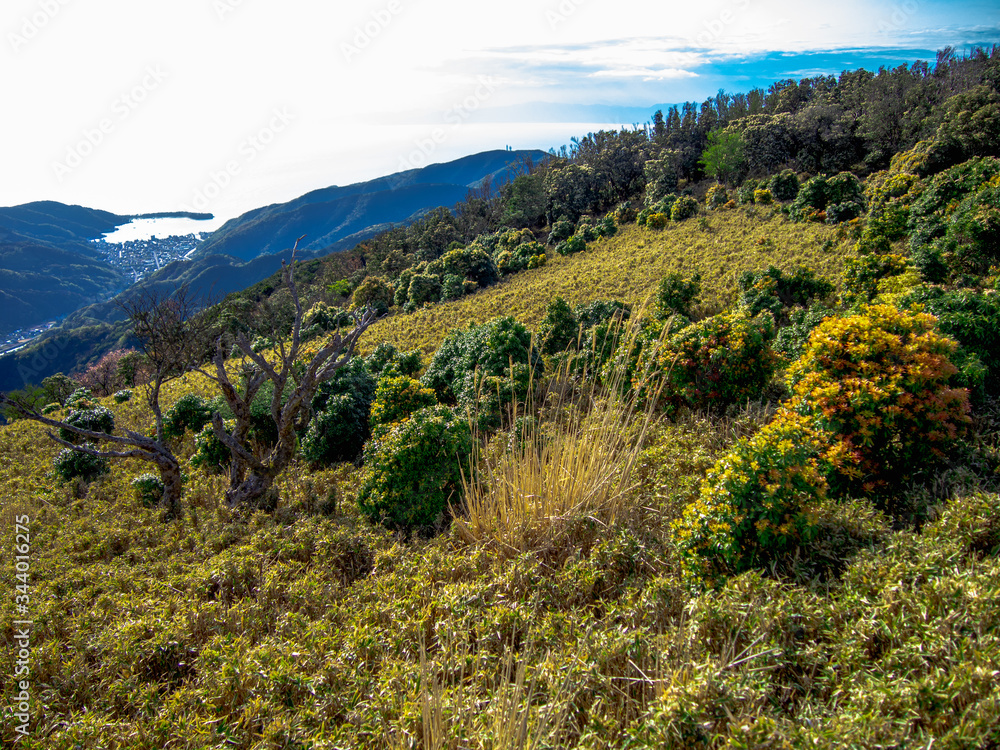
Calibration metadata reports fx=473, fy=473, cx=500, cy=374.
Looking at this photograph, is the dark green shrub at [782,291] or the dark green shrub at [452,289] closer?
the dark green shrub at [782,291]

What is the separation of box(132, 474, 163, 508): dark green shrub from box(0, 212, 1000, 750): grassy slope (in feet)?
5.25

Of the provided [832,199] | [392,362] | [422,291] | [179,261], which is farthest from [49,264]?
[832,199]

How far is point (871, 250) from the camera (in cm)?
1330

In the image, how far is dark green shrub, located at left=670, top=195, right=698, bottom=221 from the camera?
26391 mm

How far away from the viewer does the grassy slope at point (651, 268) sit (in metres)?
14.9

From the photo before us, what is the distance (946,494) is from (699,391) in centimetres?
294

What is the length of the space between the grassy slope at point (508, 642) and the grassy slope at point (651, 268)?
391 inches

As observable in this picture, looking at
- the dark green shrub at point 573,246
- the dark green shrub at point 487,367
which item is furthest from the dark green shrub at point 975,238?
the dark green shrub at point 573,246

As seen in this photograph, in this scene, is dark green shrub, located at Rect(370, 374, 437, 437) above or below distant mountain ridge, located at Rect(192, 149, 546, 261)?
below

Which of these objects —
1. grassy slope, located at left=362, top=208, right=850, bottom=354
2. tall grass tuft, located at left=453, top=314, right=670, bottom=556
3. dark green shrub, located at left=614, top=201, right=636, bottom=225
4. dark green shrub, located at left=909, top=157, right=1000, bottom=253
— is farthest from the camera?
dark green shrub, located at left=614, top=201, right=636, bottom=225

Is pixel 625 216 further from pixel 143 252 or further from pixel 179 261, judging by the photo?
pixel 143 252

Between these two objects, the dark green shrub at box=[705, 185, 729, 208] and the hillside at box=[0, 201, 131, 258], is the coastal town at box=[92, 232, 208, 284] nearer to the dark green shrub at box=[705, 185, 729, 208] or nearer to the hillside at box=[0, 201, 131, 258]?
the hillside at box=[0, 201, 131, 258]

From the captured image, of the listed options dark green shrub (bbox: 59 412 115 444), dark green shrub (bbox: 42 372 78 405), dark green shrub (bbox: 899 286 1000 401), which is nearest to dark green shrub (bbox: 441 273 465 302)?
dark green shrub (bbox: 59 412 115 444)

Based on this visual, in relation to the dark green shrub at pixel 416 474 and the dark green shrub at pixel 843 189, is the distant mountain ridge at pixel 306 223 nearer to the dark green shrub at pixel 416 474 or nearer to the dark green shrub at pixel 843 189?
the dark green shrub at pixel 843 189
